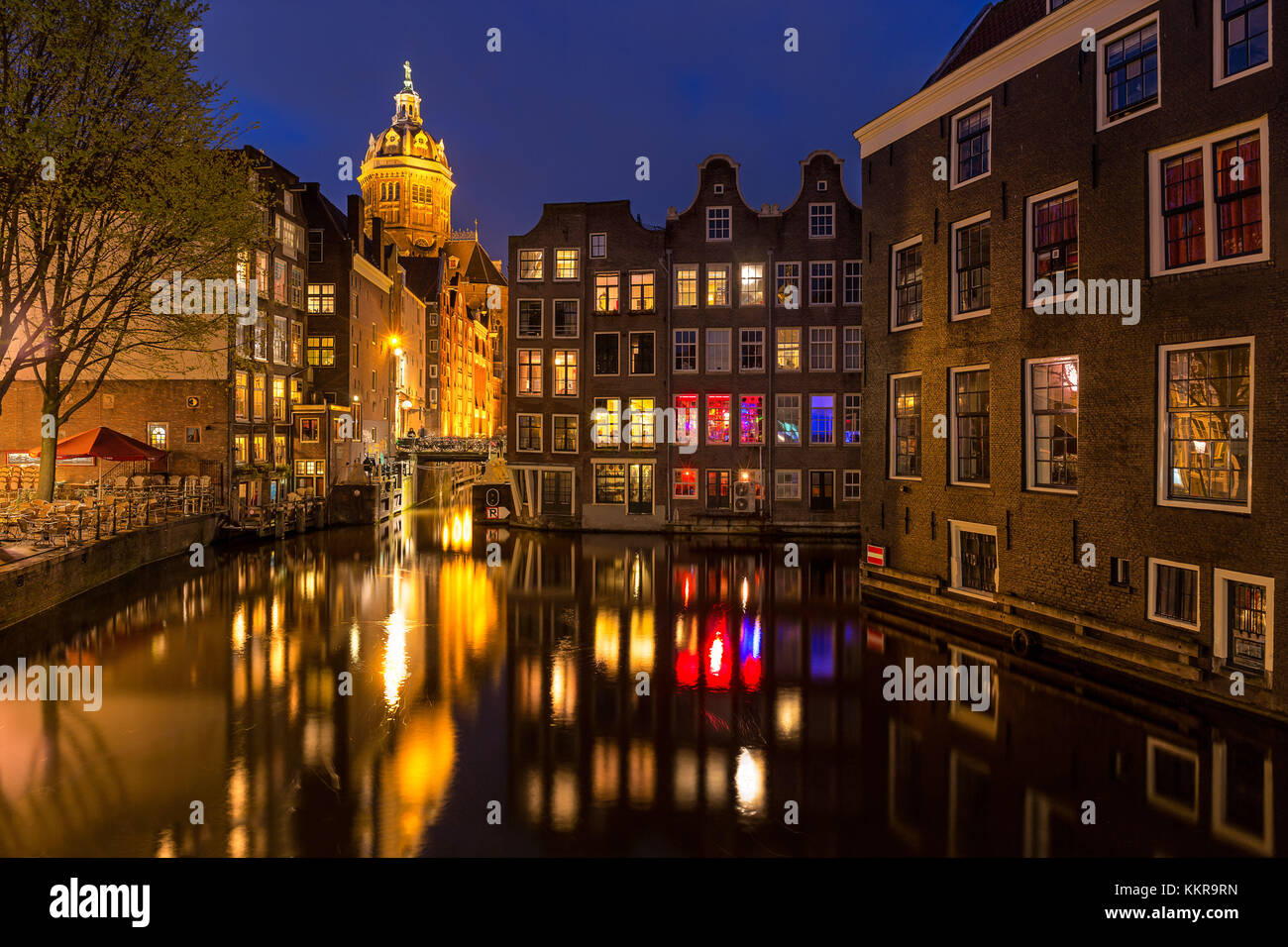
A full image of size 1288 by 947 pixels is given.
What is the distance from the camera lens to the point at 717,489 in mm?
44344

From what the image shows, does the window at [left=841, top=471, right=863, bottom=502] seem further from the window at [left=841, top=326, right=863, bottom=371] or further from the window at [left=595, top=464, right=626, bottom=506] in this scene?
the window at [left=595, top=464, right=626, bottom=506]

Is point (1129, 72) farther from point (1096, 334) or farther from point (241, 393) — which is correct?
point (241, 393)

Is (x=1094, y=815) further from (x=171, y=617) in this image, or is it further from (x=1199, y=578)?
(x=171, y=617)

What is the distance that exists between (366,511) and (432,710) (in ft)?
113

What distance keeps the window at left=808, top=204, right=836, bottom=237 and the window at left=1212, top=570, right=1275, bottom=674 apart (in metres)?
32.5

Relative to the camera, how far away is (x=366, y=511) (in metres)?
46.1

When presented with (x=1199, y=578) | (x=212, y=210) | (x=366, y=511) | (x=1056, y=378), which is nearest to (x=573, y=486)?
(x=366, y=511)

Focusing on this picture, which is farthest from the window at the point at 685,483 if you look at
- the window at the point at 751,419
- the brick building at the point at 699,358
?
the window at the point at 751,419

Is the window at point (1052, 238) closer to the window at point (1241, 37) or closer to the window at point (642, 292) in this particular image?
the window at point (1241, 37)

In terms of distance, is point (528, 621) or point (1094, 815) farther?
point (528, 621)

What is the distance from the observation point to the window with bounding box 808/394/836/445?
43938 mm

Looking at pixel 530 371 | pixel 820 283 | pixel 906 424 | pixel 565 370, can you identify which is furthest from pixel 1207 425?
pixel 530 371
